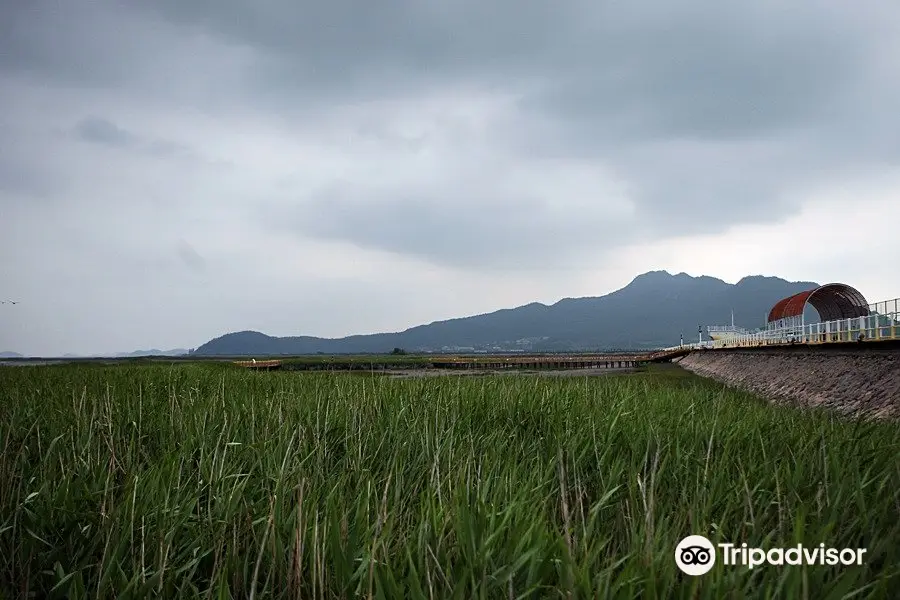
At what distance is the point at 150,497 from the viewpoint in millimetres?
3037

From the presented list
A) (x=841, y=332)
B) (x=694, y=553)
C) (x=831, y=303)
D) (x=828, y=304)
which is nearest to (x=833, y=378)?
(x=841, y=332)

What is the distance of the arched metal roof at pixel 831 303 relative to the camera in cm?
2903

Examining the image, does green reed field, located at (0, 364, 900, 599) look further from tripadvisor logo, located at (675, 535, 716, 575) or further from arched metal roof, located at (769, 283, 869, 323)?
arched metal roof, located at (769, 283, 869, 323)

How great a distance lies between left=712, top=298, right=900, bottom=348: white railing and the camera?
16.0 meters

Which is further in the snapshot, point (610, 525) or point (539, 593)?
point (610, 525)

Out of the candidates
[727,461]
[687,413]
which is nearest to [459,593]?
[727,461]

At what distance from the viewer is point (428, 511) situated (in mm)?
2621

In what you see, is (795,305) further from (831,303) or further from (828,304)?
(828,304)

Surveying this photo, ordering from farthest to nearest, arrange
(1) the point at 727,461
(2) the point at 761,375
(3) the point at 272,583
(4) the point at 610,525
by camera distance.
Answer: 1. (2) the point at 761,375
2. (1) the point at 727,461
3. (4) the point at 610,525
4. (3) the point at 272,583

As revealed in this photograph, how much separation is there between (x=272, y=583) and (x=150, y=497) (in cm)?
102

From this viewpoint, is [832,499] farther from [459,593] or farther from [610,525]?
[459,593]

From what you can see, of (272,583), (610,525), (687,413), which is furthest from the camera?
(687,413)

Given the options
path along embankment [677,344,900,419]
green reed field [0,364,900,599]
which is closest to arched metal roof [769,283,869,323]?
path along embankment [677,344,900,419]

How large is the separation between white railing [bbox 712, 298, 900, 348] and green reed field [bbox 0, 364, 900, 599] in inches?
492
